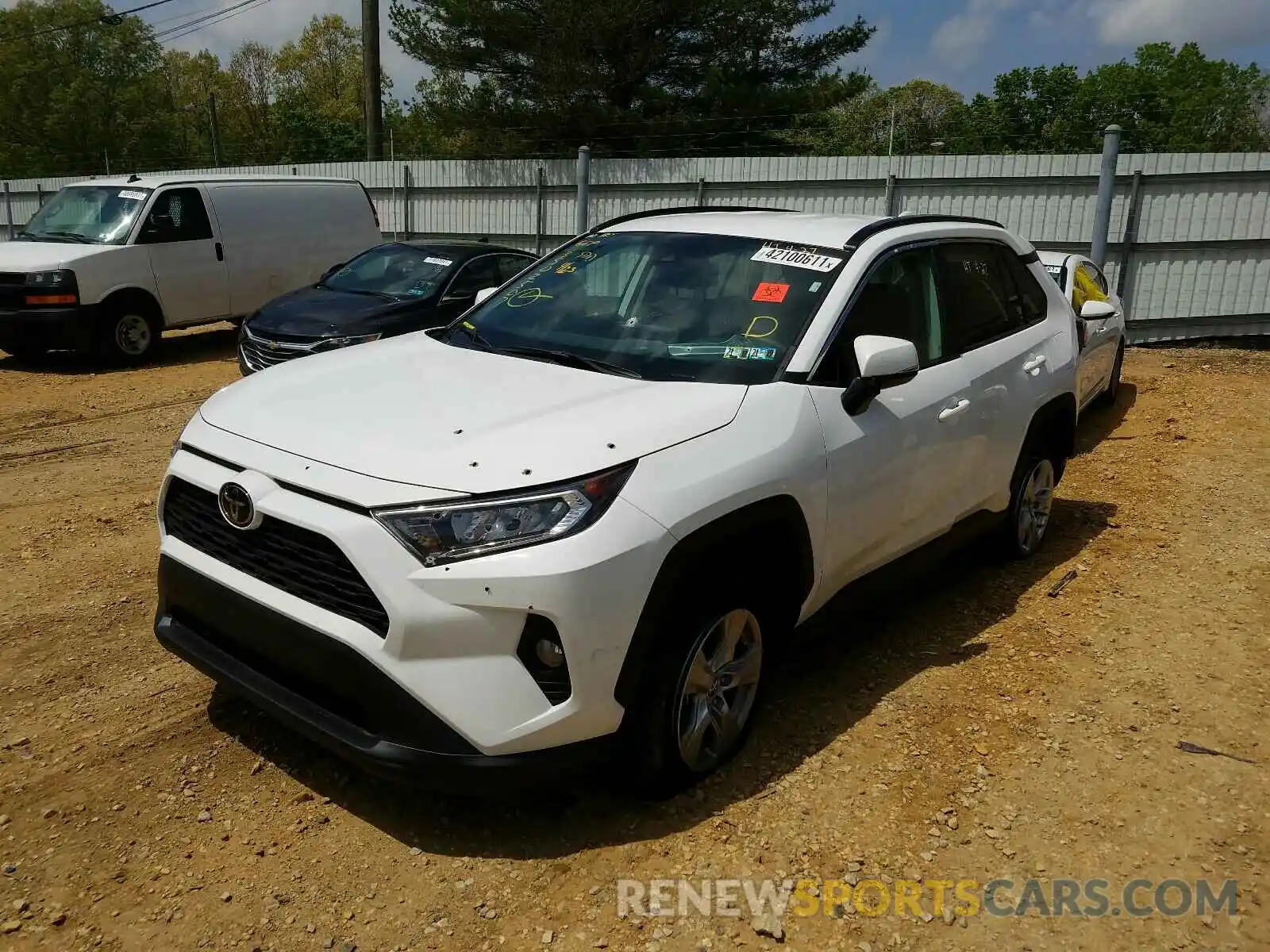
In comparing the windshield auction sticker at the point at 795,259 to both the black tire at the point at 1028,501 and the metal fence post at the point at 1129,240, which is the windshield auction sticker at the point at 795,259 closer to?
the black tire at the point at 1028,501

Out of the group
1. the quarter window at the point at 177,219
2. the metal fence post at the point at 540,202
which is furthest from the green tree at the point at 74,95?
the quarter window at the point at 177,219

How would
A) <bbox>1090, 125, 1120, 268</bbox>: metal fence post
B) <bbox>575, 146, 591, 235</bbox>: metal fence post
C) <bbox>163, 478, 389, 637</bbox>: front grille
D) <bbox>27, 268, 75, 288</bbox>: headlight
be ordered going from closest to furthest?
1. <bbox>163, 478, 389, 637</bbox>: front grille
2. <bbox>27, 268, 75, 288</bbox>: headlight
3. <bbox>1090, 125, 1120, 268</bbox>: metal fence post
4. <bbox>575, 146, 591, 235</bbox>: metal fence post

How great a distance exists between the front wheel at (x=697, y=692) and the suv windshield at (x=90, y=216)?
9.97 meters

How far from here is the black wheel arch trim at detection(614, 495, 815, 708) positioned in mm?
2738

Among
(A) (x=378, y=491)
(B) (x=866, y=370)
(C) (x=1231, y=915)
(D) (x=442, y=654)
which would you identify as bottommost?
(C) (x=1231, y=915)

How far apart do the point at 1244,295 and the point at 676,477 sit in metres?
11.6

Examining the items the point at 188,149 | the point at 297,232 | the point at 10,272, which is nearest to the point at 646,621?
the point at 10,272

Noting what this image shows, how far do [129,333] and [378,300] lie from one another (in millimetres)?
3629

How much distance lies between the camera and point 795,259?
3840 millimetres

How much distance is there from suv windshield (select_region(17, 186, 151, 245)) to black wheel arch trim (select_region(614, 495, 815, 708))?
391 inches

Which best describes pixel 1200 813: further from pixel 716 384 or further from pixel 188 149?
pixel 188 149

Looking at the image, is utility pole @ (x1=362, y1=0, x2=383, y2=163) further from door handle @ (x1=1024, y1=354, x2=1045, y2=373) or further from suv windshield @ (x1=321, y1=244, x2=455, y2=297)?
door handle @ (x1=1024, y1=354, x2=1045, y2=373)

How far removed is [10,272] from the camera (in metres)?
10.2

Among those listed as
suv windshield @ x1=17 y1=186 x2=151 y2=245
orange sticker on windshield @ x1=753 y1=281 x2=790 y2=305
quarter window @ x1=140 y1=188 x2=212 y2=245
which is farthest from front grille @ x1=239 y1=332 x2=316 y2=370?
orange sticker on windshield @ x1=753 y1=281 x2=790 y2=305
